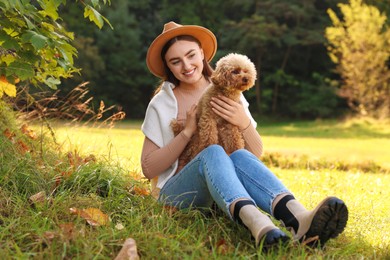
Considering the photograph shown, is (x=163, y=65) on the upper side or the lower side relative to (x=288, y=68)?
upper

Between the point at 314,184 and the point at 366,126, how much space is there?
15111 mm

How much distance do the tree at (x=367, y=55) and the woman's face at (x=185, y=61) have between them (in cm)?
1837

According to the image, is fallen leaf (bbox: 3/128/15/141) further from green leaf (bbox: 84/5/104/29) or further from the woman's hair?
green leaf (bbox: 84/5/104/29)

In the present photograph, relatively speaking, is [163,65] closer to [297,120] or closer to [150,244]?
[150,244]

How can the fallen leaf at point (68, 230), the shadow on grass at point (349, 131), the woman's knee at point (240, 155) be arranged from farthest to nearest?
1. the shadow on grass at point (349, 131)
2. the woman's knee at point (240, 155)
3. the fallen leaf at point (68, 230)

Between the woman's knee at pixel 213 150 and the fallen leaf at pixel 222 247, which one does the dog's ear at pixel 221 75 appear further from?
the fallen leaf at pixel 222 247

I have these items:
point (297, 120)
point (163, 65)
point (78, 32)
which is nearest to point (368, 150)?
point (163, 65)

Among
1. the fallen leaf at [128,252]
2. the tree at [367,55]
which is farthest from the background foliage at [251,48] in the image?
the fallen leaf at [128,252]

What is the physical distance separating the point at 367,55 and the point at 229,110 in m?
19.0

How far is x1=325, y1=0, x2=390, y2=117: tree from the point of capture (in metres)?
20.5

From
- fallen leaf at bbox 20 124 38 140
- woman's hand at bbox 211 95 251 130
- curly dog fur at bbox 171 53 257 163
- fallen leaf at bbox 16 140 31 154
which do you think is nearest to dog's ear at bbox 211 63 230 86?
curly dog fur at bbox 171 53 257 163

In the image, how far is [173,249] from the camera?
8.11 ft

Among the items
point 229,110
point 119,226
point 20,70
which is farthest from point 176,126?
point 20,70

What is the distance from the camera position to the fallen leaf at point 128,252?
2348 mm
